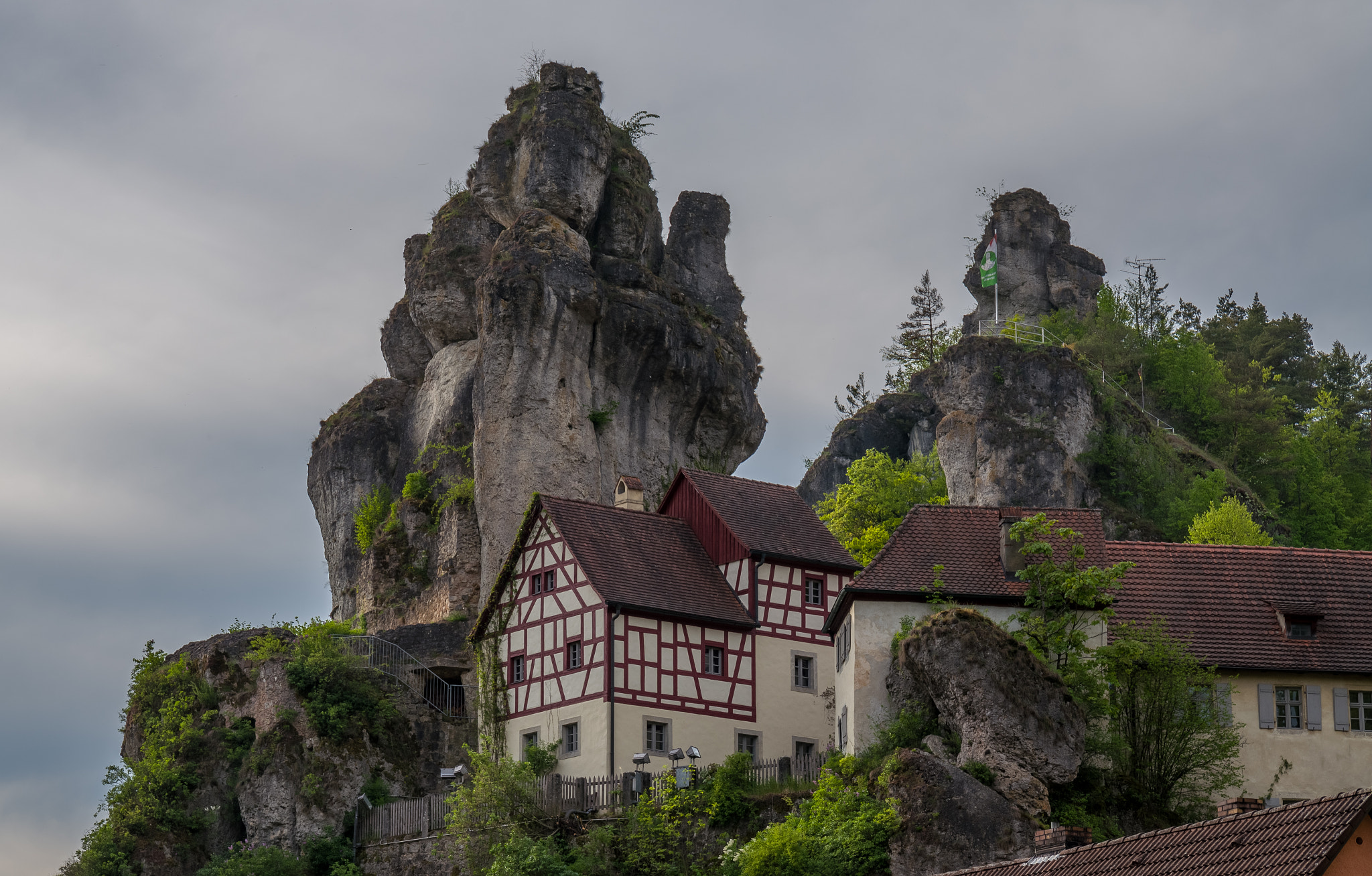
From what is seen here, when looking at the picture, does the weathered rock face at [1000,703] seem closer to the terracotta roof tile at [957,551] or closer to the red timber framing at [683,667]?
the terracotta roof tile at [957,551]

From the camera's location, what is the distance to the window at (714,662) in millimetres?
47125

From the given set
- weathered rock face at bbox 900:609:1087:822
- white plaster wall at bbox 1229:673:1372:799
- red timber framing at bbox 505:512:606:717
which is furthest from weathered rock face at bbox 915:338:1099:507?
weathered rock face at bbox 900:609:1087:822

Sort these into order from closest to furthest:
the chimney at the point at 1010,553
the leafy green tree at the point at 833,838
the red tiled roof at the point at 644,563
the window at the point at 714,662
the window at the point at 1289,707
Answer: the leafy green tree at the point at 833,838 → the window at the point at 1289,707 → the chimney at the point at 1010,553 → the red tiled roof at the point at 644,563 → the window at the point at 714,662

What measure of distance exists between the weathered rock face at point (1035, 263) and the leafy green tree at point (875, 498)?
46.5 feet

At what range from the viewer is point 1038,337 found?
252 feet

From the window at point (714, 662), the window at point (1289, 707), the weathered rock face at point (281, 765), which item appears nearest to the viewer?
the window at point (1289, 707)

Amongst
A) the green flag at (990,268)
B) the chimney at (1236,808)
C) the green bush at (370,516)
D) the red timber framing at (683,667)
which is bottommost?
the chimney at (1236,808)

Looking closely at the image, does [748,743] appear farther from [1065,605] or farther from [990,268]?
[990,268]

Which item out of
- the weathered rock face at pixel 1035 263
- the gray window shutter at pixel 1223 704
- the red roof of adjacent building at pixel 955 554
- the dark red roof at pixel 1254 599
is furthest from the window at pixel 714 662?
the weathered rock face at pixel 1035 263

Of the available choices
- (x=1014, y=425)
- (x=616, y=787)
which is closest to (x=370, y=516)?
(x=1014, y=425)

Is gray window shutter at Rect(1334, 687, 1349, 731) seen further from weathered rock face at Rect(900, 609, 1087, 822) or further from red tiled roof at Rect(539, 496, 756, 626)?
red tiled roof at Rect(539, 496, 756, 626)

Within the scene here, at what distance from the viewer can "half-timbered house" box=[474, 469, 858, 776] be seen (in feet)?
150

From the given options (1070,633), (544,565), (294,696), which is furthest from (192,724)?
(1070,633)

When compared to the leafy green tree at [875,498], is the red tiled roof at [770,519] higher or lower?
lower
